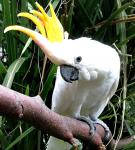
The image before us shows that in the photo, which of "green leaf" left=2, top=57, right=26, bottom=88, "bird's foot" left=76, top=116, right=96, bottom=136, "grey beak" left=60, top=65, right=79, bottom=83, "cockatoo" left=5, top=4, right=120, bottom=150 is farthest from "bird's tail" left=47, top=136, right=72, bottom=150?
"grey beak" left=60, top=65, right=79, bottom=83

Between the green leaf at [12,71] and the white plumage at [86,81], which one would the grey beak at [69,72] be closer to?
the white plumage at [86,81]

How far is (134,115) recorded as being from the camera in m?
1.51

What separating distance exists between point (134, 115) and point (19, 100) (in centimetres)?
75

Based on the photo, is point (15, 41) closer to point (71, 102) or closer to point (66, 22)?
point (66, 22)

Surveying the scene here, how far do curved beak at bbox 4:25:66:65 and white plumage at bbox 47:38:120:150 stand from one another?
0.05 feet

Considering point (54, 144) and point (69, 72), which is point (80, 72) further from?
point (54, 144)

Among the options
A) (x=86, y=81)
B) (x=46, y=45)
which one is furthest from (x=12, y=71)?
(x=46, y=45)

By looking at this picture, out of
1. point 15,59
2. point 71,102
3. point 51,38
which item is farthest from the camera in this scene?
point 15,59

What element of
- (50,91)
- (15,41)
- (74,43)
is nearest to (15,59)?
(15,41)

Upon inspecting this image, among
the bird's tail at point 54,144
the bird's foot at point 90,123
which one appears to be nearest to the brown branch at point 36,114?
the bird's foot at point 90,123

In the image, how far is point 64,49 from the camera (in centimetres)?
101

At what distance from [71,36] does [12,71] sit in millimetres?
296

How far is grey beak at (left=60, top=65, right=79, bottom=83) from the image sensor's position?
1.04 m

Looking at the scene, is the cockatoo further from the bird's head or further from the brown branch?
the brown branch
